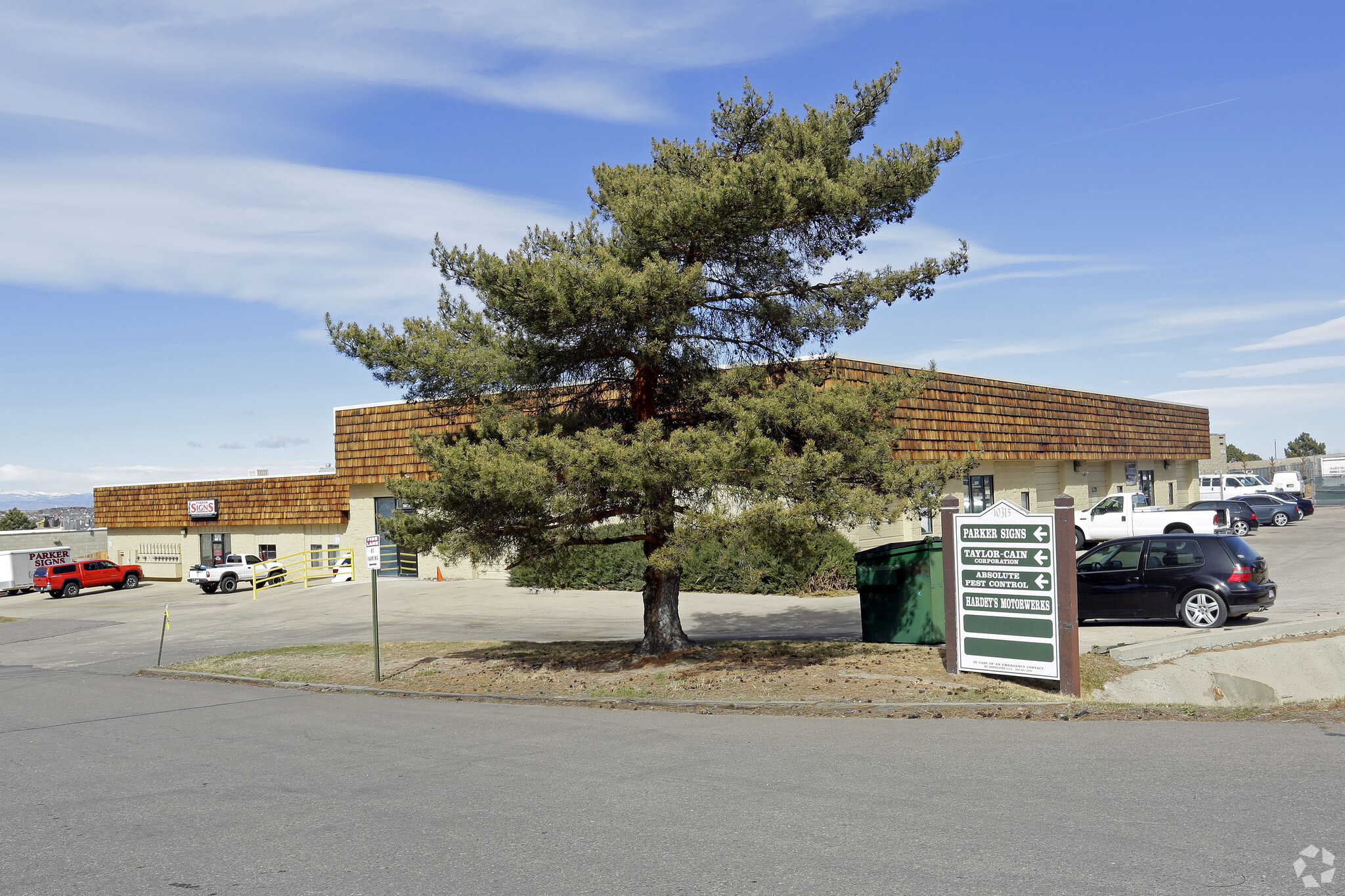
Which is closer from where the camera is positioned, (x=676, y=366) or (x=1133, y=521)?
(x=676, y=366)

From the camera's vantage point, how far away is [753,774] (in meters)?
7.75

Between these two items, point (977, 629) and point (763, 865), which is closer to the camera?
point (763, 865)

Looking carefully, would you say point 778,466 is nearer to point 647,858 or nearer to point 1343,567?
point 647,858

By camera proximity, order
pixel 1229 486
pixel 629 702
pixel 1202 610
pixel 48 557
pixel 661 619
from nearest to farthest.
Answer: pixel 629 702 → pixel 661 619 → pixel 1202 610 → pixel 48 557 → pixel 1229 486

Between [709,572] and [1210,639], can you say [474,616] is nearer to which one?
[709,572]

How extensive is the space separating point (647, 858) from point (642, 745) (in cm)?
352

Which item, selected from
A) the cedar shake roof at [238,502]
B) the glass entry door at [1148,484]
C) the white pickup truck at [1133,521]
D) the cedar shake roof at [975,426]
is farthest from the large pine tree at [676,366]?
the glass entry door at [1148,484]

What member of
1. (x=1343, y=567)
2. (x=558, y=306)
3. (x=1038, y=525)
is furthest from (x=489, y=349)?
(x=1343, y=567)

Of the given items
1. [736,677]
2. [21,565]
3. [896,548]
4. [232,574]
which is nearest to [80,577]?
[21,565]

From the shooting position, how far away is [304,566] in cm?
3681

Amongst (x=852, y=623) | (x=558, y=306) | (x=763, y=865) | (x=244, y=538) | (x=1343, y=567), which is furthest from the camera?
(x=244, y=538)

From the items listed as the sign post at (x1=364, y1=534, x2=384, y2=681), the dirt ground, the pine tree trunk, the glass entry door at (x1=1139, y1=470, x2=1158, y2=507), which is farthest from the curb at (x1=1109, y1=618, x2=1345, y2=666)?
the glass entry door at (x1=1139, y1=470, x2=1158, y2=507)

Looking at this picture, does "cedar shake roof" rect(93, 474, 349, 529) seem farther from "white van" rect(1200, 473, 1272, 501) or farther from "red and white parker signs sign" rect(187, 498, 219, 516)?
"white van" rect(1200, 473, 1272, 501)

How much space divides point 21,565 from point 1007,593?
143ft
